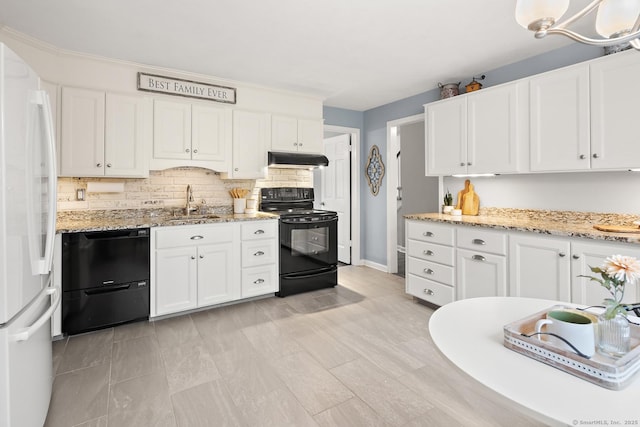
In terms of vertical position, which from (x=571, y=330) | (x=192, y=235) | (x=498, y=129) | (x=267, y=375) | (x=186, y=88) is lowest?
(x=267, y=375)

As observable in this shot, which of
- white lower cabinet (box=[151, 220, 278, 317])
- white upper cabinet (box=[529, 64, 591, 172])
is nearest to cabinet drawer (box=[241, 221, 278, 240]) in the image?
white lower cabinet (box=[151, 220, 278, 317])

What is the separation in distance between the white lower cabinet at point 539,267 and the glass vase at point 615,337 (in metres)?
1.72

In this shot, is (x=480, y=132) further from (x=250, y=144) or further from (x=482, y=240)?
(x=250, y=144)

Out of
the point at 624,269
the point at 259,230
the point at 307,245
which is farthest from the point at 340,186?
the point at 624,269

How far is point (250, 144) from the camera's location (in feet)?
12.6

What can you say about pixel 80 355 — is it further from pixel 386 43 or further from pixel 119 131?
pixel 386 43

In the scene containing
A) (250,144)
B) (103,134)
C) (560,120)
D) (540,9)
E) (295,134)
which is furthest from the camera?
(295,134)

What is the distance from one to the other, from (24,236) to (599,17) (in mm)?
2433

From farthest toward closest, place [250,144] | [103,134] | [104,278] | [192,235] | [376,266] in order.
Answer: [376,266]
[250,144]
[192,235]
[103,134]
[104,278]

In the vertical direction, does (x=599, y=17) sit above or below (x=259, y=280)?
above

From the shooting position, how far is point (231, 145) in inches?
147

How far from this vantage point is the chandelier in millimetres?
1116

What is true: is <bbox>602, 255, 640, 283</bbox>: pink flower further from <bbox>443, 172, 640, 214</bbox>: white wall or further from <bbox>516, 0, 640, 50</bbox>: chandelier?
<bbox>443, 172, 640, 214</bbox>: white wall

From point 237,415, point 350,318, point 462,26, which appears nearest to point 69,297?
point 237,415
